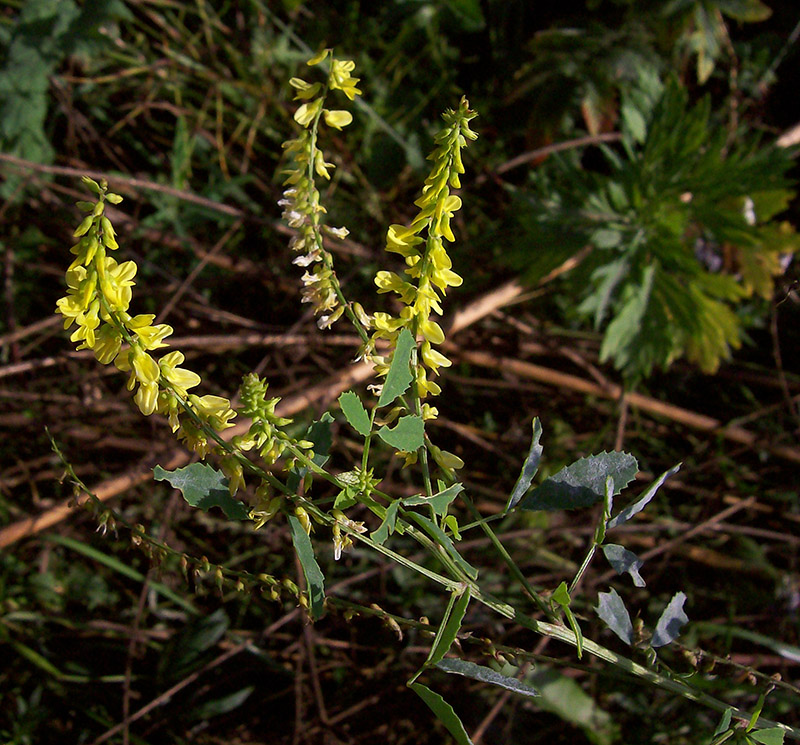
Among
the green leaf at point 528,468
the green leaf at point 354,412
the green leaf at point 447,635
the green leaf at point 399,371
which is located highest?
the green leaf at point 399,371

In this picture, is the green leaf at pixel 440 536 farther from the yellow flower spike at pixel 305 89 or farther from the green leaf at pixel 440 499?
the yellow flower spike at pixel 305 89

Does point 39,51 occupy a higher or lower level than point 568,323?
higher

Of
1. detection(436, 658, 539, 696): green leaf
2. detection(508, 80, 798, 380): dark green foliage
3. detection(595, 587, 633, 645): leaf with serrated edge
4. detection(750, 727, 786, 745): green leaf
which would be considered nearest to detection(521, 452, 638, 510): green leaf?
detection(595, 587, 633, 645): leaf with serrated edge

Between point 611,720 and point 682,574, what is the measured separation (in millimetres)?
609

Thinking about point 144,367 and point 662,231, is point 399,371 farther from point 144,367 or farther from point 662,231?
point 662,231

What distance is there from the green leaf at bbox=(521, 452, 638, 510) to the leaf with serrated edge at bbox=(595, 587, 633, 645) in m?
0.16

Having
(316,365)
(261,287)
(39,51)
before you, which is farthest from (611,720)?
(39,51)

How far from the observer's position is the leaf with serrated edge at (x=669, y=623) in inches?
45.5

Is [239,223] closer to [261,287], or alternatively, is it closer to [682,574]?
[261,287]

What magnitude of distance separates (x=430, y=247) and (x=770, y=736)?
33.8 inches

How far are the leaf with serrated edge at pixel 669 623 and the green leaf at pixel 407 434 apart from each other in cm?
51

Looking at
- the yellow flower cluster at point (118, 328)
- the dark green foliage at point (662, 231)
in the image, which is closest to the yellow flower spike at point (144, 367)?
the yellow flower cluster at point (118, 328)

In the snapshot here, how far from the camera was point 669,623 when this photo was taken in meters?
1.19

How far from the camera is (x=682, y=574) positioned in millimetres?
2754
